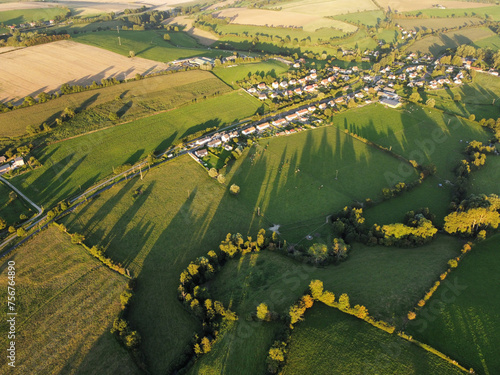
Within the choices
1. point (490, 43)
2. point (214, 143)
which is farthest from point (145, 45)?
point (490, 43)

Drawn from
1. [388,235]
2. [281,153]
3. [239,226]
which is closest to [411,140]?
[281,153]

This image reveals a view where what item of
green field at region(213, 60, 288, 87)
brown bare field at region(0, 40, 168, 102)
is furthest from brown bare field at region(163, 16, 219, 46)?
brown bare field at region(0, 40, 168, 102)

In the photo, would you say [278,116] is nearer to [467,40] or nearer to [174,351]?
[174,351]

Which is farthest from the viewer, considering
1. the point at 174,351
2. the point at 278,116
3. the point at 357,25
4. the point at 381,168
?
the point at 357,25

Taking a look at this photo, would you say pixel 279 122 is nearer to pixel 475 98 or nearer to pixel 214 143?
pixel 214 143

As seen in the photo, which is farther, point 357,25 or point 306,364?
point 357,25

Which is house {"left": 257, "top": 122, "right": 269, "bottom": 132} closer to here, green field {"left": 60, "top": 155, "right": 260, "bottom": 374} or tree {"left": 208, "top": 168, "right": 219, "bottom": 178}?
green field {"left": 60, "top": 155, "right": 260, "bottom": 374}

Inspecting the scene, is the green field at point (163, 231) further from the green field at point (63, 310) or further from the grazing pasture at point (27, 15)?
the grazing pasture at point (27, 15)
